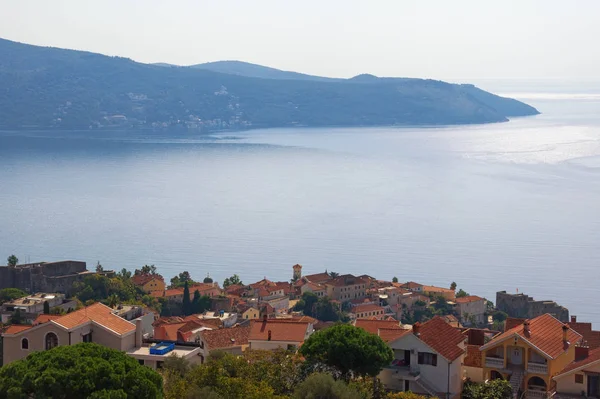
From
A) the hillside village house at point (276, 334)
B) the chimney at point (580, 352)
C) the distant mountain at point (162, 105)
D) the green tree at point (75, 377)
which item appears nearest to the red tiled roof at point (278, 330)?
the hillside village house at point (276, 334)

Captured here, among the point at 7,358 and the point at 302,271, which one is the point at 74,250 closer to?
the point at 302,271

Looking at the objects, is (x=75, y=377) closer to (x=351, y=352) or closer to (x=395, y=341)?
(x=351, y=352)

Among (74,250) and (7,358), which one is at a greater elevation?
(7,358)

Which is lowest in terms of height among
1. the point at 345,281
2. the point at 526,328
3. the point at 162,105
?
the point at 345,281

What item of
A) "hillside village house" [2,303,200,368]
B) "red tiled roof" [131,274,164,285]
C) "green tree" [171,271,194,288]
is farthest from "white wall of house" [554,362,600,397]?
"red tiled roof" [131,274,164,285]

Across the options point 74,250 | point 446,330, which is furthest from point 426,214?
point 446,330

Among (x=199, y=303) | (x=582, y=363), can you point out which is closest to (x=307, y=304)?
(x=199, y=303)
